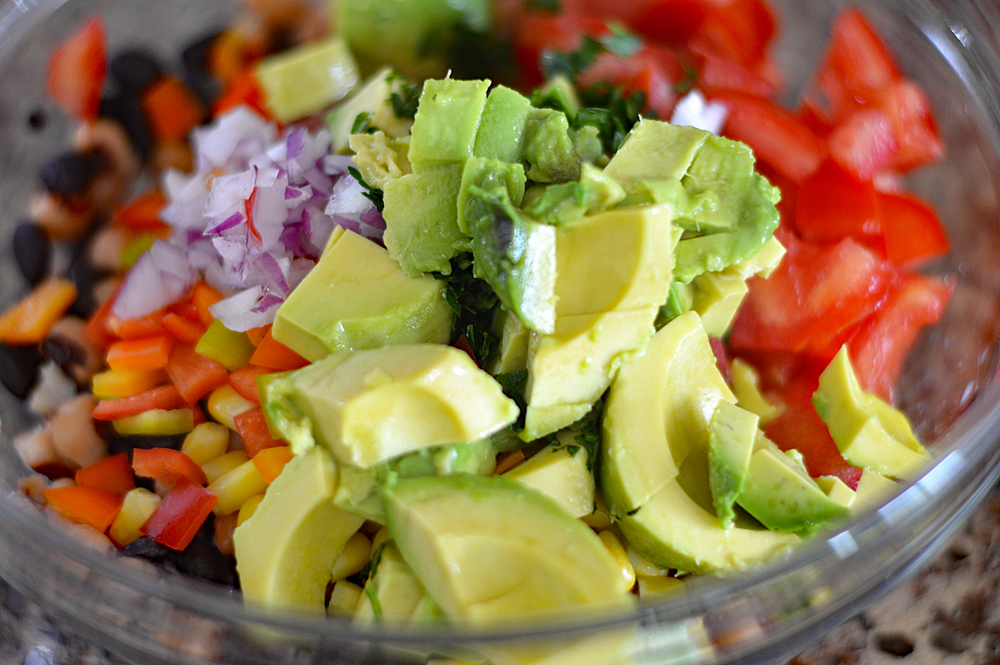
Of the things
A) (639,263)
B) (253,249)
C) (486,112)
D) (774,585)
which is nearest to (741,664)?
(774,585)

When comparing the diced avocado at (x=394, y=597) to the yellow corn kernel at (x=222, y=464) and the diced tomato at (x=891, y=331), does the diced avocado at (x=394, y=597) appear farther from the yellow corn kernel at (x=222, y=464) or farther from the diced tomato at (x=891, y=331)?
the diced tomato at (x=891, y=331)

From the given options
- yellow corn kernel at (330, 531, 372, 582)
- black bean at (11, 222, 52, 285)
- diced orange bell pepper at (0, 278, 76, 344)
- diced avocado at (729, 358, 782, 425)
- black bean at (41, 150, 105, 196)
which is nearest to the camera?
yellow corn kernel at (330, 531, 372, 582)

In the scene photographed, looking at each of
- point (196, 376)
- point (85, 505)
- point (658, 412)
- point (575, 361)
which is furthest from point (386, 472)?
point (85, 505)

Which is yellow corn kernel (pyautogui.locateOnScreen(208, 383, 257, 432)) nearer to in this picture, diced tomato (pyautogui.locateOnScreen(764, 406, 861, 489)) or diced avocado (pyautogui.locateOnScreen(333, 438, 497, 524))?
diced avocado (pyautogui.locateOnScreen(333, 438, 497, 524))

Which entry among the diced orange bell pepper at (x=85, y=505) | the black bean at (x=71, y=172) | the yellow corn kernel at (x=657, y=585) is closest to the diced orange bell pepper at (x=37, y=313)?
the black bean at (x=71, y=172)

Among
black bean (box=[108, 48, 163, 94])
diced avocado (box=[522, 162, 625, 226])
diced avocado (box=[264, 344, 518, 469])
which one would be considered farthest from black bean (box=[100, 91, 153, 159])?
diced avocado (box=[522, 162, 625, 226])

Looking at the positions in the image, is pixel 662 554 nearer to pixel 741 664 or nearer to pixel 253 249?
pixel 741 664
